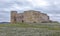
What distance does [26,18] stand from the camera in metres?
21.2

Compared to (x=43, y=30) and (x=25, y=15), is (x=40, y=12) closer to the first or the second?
(x=25, y=15)

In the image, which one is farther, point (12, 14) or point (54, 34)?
point (12, 14)

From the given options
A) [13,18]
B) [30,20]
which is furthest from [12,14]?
[30,20]

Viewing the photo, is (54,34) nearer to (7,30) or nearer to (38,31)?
(38,31)

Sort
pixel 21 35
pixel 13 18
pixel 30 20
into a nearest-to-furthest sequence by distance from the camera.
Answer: pixel 21 35
pixel 30 20
pixel 13 18

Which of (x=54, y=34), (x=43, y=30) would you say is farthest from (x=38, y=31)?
(x=54, y=34)

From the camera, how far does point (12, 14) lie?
21156mm

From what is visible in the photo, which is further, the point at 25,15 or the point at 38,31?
the point at 25,15

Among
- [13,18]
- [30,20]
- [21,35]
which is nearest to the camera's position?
[21,35]

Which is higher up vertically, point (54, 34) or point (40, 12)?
point (40, 12)

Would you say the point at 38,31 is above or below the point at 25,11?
below

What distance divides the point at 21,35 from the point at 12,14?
474 inches

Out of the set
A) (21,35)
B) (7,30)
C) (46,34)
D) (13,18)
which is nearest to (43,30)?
(46,34)

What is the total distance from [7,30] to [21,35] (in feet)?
3.11
